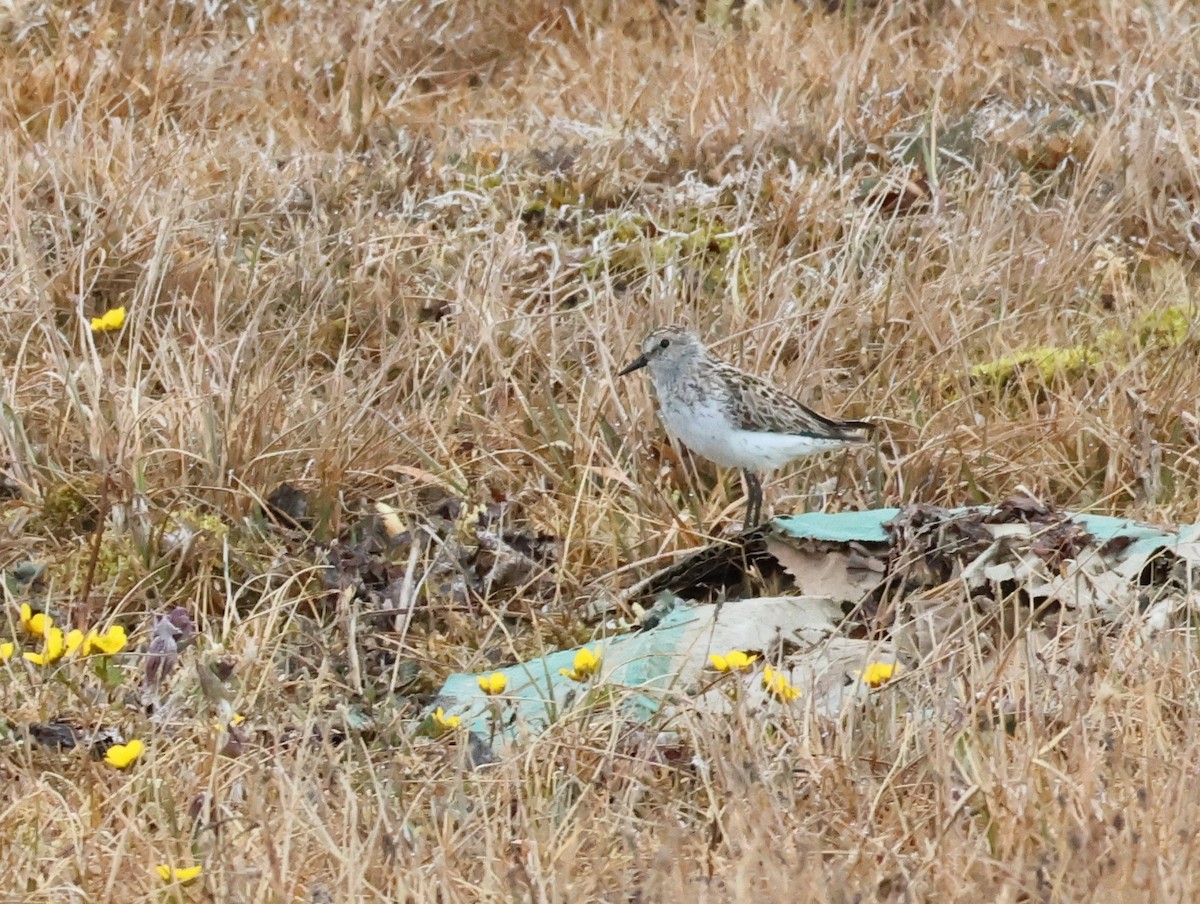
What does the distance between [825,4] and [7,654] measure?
746 cm

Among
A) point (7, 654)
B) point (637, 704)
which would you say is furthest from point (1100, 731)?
point (7, 654)

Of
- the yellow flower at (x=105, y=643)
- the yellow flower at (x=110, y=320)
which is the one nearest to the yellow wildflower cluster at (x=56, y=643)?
the yellow flower at (x=105, y=643)

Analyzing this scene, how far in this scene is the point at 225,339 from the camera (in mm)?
6742

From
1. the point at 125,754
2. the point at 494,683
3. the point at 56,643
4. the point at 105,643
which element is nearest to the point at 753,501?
the point at 494,683

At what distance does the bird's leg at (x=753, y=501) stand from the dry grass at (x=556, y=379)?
19 centimetres

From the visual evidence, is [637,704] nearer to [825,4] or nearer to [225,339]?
[225,339]

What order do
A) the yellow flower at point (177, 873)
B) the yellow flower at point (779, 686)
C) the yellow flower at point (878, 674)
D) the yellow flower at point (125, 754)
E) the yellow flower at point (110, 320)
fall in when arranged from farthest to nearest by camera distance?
the yellow flower at point (110, 320) < the yellow flower at point (878, 674) < the yellow flower at point (779, 686) < the yellow flower at point (125, 754) < the yellow flower at point (177, 873)

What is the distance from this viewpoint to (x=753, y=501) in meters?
5.79

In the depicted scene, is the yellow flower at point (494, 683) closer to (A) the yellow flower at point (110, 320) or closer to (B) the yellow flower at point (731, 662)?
(B) the yellow flower at point (731, 662)

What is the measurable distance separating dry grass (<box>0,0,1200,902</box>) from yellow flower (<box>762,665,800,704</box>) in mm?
75

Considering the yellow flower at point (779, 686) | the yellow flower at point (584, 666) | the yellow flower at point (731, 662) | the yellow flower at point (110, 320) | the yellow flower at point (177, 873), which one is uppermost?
the yellow flower at point (177, 873)

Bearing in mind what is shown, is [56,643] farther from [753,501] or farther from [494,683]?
[753,501]

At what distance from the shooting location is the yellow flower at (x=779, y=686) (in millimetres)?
4062

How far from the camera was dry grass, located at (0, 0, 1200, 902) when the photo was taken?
359 centimetres
